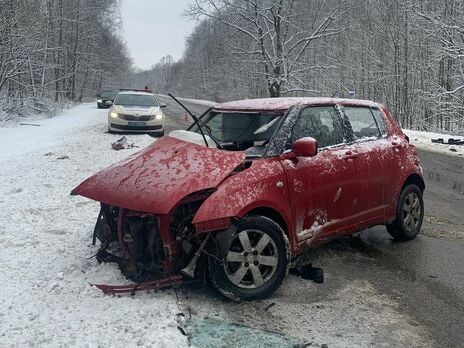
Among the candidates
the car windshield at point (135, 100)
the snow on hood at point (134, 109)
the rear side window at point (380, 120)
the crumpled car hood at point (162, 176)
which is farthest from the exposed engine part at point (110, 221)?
the car windshield at point (135, 100)

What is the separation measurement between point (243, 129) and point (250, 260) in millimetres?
1526

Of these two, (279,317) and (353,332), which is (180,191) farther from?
(353,332)

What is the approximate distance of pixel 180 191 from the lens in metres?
3.84

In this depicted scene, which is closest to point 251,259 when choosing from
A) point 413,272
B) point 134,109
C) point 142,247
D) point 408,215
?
point 142,247

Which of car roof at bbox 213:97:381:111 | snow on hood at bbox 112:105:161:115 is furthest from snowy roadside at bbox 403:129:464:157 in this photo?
car roof at bbox 213:97:381:111

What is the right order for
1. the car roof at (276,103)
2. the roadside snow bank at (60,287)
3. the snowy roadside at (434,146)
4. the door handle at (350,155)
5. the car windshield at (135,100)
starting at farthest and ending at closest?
the car windshield at (135,100), the snowy roadside at (434,146), the door handle at (350,155), the car roof at (276,103), the roadside snow bank at (60,287)

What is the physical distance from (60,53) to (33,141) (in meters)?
28.6

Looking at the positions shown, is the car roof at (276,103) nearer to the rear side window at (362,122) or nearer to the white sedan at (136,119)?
the rear side window at (362,122)

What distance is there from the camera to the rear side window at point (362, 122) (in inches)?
210

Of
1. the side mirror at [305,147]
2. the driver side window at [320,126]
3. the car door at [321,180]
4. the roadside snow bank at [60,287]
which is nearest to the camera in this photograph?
the roadside snow bank at [60,287]

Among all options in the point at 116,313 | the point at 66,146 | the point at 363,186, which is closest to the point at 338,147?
the point at 363,186

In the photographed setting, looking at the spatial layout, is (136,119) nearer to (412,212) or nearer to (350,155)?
(412,212)

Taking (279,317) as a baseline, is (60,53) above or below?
above

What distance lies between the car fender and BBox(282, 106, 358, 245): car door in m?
0.11
